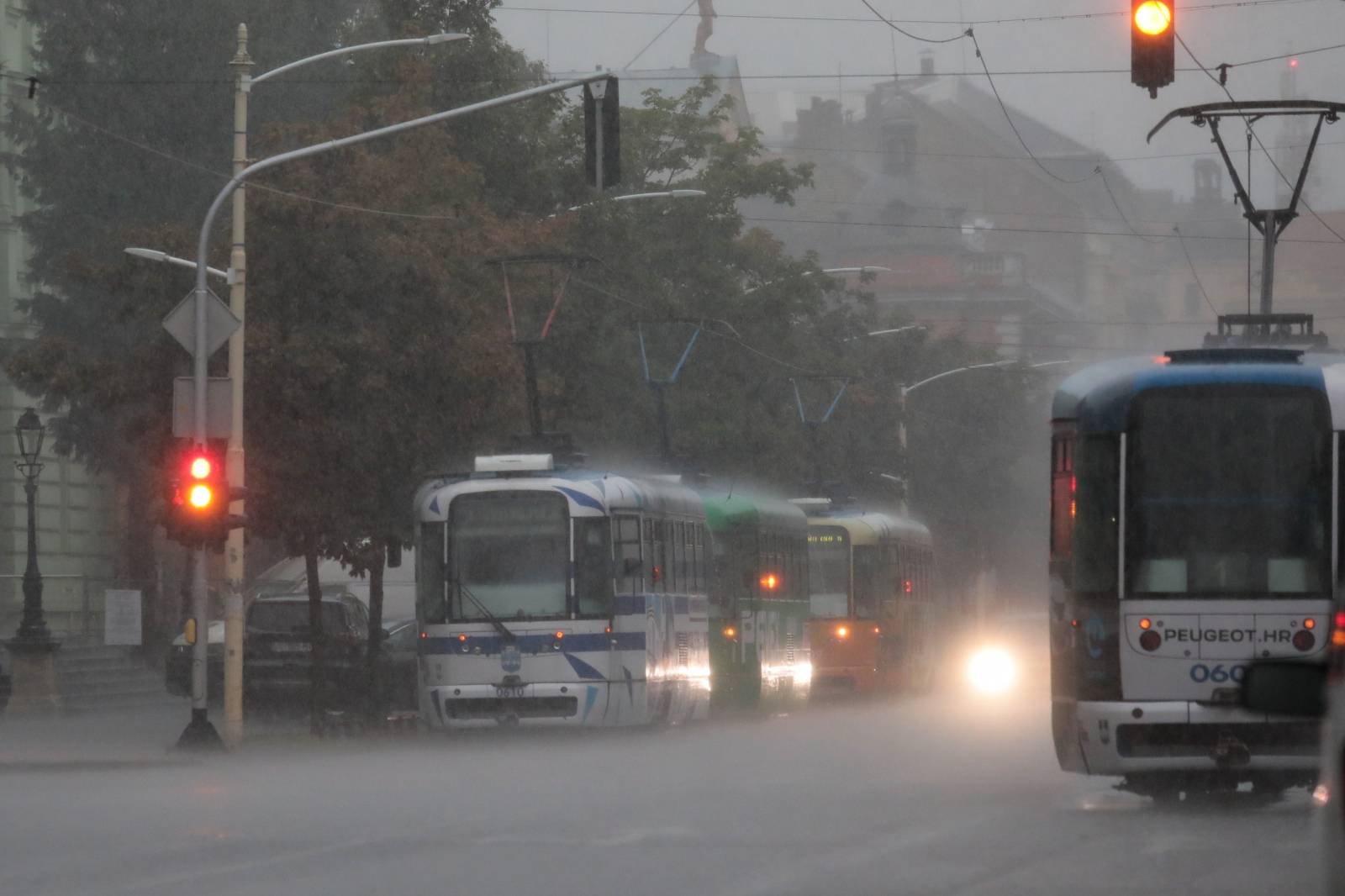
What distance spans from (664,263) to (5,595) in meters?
13.4

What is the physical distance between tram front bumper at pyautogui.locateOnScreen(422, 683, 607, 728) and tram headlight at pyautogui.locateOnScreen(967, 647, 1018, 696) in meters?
24.1

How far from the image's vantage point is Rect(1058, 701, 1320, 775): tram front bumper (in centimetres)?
1666

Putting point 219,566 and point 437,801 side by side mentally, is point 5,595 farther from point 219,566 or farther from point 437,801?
point 437,801

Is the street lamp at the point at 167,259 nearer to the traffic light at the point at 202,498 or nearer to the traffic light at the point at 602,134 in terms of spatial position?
the traffic light at the point at 202,498

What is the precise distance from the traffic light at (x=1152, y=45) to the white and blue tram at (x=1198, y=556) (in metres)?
1.84

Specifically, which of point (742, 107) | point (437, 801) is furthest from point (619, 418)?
point (742, 107)

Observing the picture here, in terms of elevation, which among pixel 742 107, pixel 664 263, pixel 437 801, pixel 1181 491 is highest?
pixel 742 107

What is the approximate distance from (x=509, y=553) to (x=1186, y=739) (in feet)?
43.4

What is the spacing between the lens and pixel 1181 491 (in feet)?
57.1

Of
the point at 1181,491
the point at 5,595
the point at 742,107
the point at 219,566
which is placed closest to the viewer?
the point at 1181,491

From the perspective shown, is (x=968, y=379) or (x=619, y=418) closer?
(x=619, y=418)

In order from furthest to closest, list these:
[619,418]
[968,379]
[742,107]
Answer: [742,107]
[968,379]
[619,418]

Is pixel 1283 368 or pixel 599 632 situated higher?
pixel 1283 368

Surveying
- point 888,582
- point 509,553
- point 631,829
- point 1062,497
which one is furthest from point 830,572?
point 631,829
